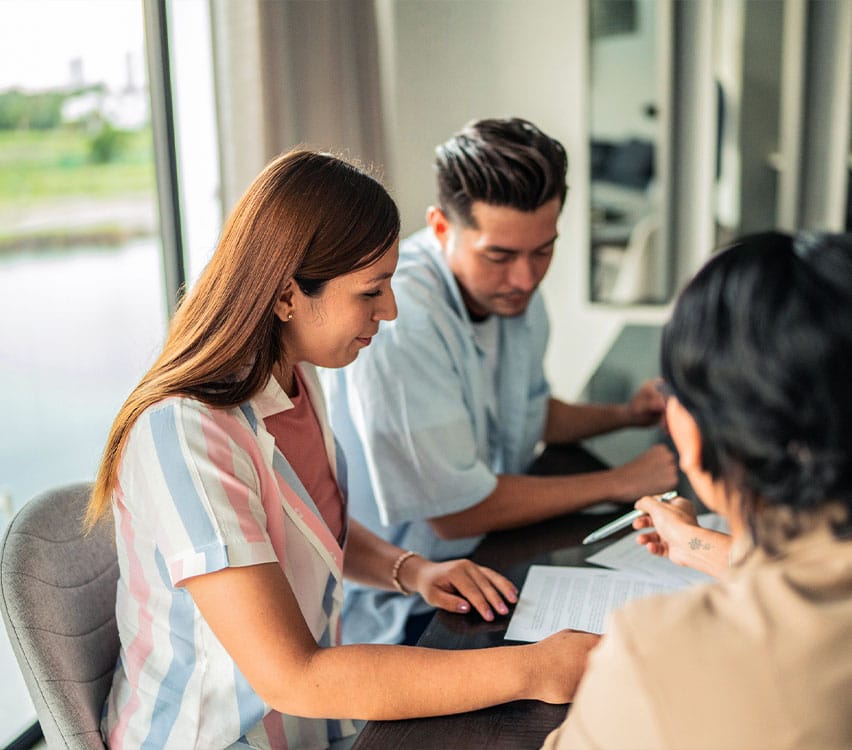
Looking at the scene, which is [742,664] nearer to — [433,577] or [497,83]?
[433,577]

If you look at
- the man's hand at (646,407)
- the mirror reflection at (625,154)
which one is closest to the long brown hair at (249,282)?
the man's hand at (646,407)

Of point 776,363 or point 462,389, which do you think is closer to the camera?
point 776,363

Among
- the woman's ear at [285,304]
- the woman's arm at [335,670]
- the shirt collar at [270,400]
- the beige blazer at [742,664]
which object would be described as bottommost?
the woman's arm at [335,670]

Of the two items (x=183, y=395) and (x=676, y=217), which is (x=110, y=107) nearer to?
(x=183, y=395)

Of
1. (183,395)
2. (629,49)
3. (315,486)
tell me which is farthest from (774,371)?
(629,49)

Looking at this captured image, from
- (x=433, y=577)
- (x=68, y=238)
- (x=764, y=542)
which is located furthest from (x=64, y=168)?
(x=764, y=542)

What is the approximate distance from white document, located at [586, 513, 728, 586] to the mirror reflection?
2.10 metres

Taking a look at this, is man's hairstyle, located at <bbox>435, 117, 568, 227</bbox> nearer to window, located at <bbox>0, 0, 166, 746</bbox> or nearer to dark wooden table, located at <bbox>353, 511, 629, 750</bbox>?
dark wooden table, located at <bbox>353, 511, 629, 750</bbox>

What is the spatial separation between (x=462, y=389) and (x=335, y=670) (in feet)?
2.42

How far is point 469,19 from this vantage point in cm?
336

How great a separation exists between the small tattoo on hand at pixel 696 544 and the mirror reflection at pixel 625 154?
7.68 ft

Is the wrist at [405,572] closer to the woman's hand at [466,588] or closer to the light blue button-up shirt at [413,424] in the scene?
the woman's hand at [466,588]

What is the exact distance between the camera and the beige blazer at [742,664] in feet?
2.05

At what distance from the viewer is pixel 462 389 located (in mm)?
1617
